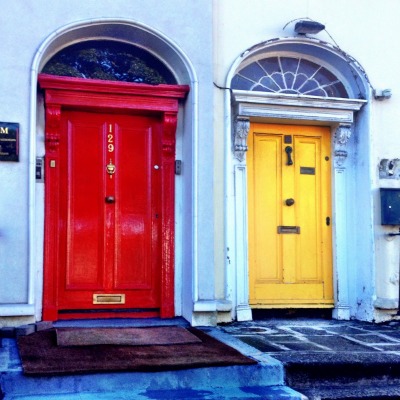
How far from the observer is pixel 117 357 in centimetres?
436

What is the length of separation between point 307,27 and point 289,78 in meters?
0.61

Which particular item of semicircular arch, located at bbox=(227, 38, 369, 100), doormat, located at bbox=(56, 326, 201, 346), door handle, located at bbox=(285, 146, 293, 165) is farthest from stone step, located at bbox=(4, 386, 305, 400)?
semicircular arch, located at bbox=(227, 38, 369, 100)

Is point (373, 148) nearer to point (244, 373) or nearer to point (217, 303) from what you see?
point (217, 303)

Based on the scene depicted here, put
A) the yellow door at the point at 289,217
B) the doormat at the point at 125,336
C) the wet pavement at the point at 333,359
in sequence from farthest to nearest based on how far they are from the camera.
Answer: the yellow door at the point at 289,217
the doormat at the point at 125,336
the wet pavement at the point at 333,359

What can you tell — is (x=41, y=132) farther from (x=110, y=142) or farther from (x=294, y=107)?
(x=294, y=107)

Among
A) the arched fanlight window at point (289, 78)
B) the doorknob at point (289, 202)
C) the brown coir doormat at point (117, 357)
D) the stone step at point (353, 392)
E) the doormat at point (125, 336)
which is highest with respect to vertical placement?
the arched fanlight window at point (289, 78)

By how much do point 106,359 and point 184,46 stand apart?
3.37 meters

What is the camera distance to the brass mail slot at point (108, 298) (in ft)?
20.1

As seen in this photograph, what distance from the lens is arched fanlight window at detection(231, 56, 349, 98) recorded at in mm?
6762

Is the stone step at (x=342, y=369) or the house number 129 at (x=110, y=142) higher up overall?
the house number 129 at (x=110, y=142)

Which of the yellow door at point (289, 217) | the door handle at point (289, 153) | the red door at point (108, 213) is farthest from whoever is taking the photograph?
the door handle at point (289, 153)

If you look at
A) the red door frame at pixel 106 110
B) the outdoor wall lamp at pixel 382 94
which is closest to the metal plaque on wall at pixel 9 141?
the red door frame at pixel 106 110

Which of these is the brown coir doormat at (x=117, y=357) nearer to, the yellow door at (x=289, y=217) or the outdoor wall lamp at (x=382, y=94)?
the yellow door at (x=289, y=217)

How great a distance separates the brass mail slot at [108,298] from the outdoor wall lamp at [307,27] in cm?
346
